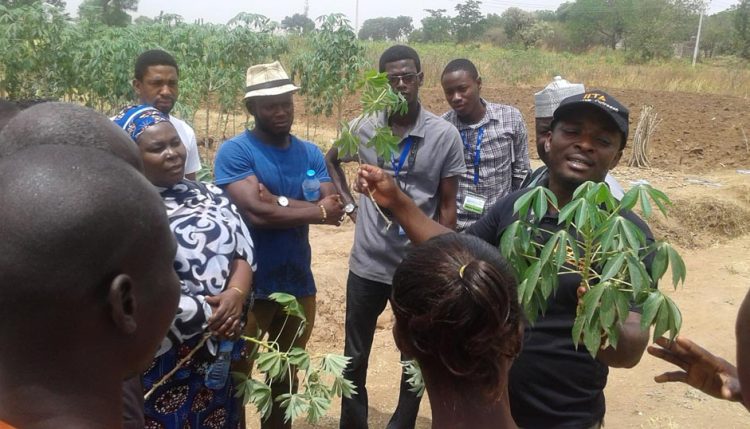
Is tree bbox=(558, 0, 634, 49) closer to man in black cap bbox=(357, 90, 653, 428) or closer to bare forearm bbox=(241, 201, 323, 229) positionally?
bare forearm bbox=(241, 201, 323, 229)

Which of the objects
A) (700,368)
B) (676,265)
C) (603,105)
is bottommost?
(700,368)

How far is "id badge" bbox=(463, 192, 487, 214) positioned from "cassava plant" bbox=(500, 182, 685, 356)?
1.98 metres

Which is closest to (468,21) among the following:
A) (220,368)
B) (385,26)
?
(385,26)

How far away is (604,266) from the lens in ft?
5.59

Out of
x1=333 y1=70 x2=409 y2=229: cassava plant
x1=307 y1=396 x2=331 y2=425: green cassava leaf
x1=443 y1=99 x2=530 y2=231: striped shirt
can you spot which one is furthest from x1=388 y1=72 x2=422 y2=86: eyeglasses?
x1=307 y1=396 x2=331 y2=425: green cassava leaf

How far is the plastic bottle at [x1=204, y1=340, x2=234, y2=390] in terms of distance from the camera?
229 cm

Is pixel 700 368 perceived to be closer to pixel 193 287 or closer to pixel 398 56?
pixel 193 287

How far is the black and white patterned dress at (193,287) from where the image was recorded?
2.14m

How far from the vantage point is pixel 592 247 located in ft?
5.74

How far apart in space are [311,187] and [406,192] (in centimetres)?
51

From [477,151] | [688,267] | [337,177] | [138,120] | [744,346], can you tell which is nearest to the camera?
[744,346]

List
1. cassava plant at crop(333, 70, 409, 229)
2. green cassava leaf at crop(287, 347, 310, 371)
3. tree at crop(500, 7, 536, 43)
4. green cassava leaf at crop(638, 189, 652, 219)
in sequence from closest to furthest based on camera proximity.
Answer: green cassava leaf at crop(638, 189, 652, 219)
green cassava leaf at crop(287, 347, 310, 371)
cassava plant at crop(333, 70, 409, 229)
tree at crop(500, 7, 536, 43)

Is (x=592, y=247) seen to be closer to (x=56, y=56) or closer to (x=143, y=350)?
(x=143, y=350)

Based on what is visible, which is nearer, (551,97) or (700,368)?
(700,368)
